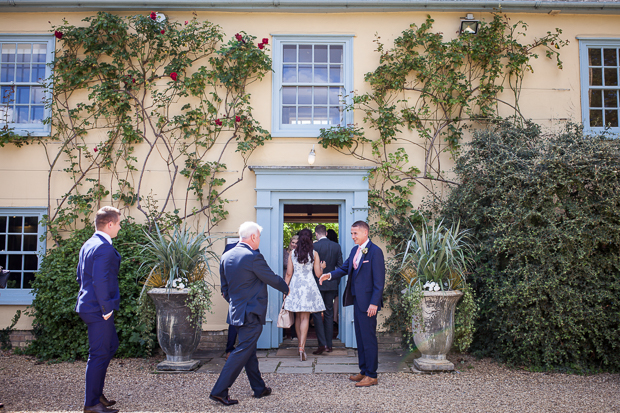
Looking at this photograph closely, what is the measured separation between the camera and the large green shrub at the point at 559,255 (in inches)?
212

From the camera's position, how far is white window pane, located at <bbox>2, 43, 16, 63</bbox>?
24.3 ft

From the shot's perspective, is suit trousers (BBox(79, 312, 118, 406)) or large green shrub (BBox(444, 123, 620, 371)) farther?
large green shrub (BBox(444, 123, 620, 371))

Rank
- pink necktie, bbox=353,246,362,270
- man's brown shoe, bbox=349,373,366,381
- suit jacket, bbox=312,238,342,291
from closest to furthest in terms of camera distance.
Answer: man's brown shoe, bbox=349,373,366,381 < pink necktie, bbox=353,246,362,270 < suit jacket, bbox=312,238,342,291

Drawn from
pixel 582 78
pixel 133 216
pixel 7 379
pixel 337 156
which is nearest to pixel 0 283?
pixel 7 379

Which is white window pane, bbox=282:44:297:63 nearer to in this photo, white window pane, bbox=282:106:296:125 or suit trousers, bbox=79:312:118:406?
white window pane, bbox=282:106:296:125

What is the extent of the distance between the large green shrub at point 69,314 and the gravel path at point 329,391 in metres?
0.33

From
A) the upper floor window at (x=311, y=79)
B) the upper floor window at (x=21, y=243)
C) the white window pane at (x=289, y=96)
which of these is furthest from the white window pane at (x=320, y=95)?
the upper floor window at (x=21, y=243)

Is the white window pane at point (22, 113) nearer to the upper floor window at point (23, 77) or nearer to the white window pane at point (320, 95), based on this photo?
the upper floor window at point (23, 77)

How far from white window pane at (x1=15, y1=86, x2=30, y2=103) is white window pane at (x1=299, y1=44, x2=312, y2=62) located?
→ 4.48m

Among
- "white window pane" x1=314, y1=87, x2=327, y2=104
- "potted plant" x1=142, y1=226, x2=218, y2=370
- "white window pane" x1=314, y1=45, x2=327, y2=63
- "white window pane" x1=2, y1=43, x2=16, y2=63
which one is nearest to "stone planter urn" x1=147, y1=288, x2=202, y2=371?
"potted plant" x1=142, y1=226, x2=218, y2=370

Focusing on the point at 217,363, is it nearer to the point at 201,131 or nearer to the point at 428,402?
the point at 428,402

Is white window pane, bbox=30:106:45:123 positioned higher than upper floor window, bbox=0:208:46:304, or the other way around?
white window pane, bbox=30:106:45:123

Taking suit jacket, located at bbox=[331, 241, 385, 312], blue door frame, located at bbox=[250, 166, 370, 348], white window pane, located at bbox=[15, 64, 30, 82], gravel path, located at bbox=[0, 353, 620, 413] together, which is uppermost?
white window pane, located at bbox=[15, 64, 30, 82]

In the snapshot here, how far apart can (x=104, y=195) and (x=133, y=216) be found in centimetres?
56
